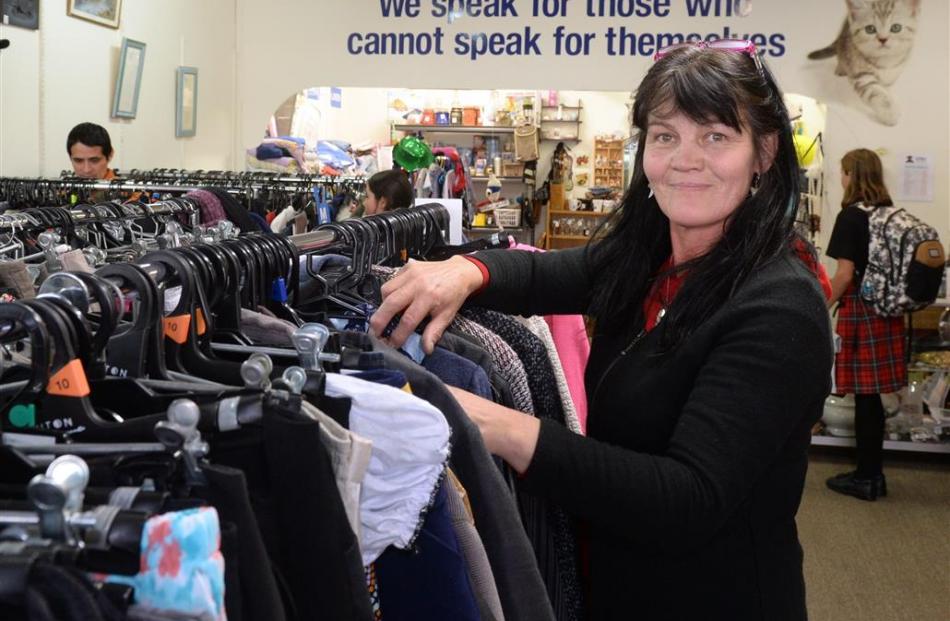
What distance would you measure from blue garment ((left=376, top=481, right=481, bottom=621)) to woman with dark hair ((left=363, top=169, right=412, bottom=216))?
267 centimetres

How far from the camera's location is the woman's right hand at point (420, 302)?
1567 millimetres

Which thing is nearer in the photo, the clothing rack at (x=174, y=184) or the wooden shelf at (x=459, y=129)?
the clothing rack at (x=174, y=184)

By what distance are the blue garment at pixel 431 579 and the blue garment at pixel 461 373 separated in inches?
12.7

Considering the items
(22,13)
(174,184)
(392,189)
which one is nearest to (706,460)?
(392,189)

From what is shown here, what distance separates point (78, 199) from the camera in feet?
12.1

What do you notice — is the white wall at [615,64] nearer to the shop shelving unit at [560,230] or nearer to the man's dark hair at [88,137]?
the man's dark hair at [88,137]

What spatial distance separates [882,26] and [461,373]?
15.8ft

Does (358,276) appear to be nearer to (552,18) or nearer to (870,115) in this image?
(552,18)

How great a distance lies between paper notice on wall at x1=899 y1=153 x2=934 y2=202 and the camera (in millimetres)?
Answer: 5602

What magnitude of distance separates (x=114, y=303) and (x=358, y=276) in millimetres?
927

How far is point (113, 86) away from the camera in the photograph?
17.0ft

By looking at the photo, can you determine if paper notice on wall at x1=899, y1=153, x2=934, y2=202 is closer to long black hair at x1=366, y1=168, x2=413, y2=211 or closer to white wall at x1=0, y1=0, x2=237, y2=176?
long black hair at x1=366, y1=168, x2=413, y2=211

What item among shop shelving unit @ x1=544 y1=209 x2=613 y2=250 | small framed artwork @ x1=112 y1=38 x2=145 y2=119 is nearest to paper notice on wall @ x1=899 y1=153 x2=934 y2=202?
shop shelving unit @ x1=544 y1=209 x2=613 y2=250

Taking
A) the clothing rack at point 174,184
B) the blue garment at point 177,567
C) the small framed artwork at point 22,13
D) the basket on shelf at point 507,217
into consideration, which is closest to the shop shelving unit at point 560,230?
the basket on shelf at point 507,217
